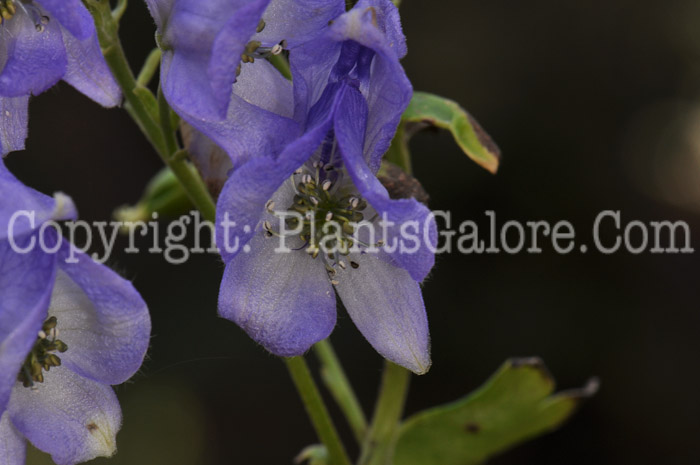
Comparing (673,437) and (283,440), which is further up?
(673,437)

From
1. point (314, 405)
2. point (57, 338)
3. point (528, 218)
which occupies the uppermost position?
point (57, 338)

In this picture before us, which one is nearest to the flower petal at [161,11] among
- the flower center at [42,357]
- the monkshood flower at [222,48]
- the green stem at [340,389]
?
the monkshood flower at [222,48]

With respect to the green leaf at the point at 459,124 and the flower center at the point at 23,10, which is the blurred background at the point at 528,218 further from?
the flower center at the point at 23,10

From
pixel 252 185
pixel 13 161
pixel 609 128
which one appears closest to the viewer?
pixel 252 185

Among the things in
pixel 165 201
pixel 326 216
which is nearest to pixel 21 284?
pixel 326 216

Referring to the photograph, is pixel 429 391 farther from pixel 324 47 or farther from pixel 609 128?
pixel 324 47

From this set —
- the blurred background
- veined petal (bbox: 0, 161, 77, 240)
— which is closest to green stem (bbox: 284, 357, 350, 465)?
veined petal (bbox: 0, 161, 77, 240)

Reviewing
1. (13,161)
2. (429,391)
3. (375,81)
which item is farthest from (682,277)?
(375,81)

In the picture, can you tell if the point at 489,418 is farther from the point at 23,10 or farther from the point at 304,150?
the point at 23,10

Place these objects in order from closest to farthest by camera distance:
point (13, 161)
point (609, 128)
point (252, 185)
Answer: point (252, 185), point (13, 161), point (609, 128)
